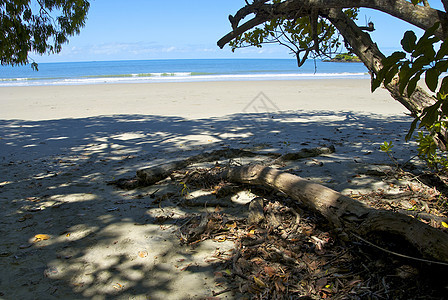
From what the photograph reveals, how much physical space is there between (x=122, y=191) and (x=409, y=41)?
141 inches

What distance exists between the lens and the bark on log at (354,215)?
2.06 m

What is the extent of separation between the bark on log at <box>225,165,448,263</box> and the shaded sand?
0.46 m

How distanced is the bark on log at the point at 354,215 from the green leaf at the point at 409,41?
1.25 metres

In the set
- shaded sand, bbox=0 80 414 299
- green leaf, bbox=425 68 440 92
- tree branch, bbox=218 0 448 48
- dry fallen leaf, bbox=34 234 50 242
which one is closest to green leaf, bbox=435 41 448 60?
green leaf, bbox=425 68 440 92

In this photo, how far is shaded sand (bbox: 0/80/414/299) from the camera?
2449mm

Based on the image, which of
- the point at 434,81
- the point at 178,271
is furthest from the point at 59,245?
the point at 434,81

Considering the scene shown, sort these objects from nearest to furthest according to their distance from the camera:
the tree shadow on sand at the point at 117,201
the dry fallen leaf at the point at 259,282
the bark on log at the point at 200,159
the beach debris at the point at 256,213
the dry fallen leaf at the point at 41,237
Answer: the dry fallen leaf at the point at 259,282, the tree shadow on sand at the point at 117,201, the dry fallen leaf at the point at 41,237, the beach debris at the point at 256,213, the bark on log at the point at 200,159

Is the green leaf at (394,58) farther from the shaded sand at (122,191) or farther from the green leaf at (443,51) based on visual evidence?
the shaded sand at (122,191)

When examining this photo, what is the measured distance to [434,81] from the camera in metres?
1.32

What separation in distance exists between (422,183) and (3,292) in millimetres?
4186

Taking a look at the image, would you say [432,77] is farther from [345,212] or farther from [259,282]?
[259,282]

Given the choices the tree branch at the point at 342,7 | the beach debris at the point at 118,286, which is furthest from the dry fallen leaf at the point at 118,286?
the tree branch at the point at 342,7

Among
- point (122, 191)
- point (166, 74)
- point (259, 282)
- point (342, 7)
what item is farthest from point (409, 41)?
point (166, 74)

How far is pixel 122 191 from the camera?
418 cm
